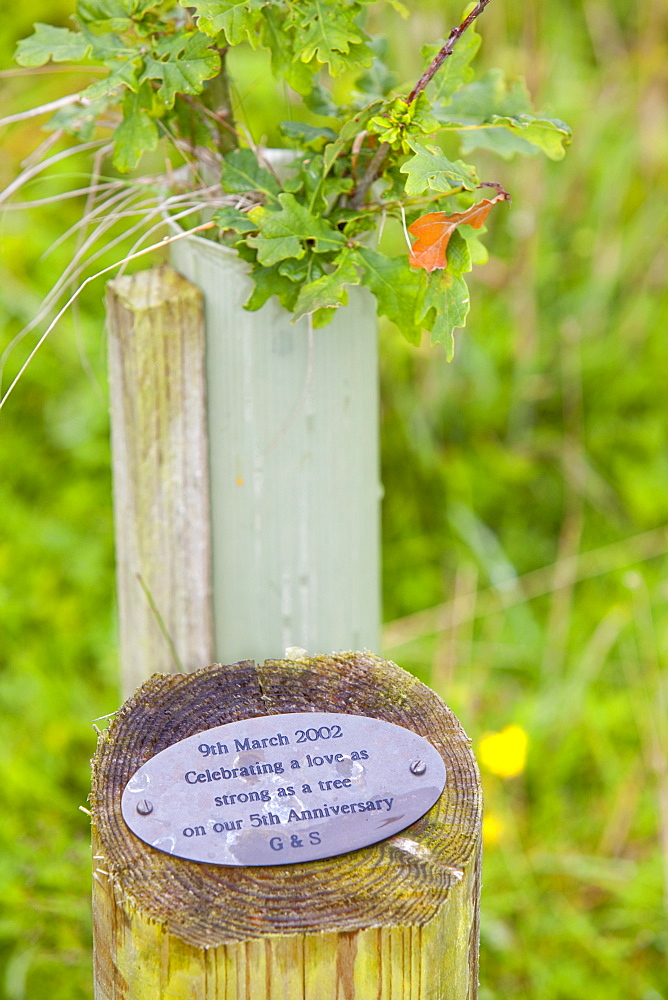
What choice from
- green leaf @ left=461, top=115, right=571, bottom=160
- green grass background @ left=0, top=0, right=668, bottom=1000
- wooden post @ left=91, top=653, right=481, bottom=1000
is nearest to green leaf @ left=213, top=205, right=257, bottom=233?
green leaf @ left=461, top=115, right=571, bottom=160

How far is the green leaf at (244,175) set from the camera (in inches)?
50.9

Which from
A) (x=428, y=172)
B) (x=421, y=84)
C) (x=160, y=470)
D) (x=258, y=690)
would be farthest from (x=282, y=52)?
(x=258, y=690)

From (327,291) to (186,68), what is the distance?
316 mm

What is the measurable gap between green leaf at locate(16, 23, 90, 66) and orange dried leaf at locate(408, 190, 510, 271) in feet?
1.55

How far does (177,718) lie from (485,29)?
2.54 meters

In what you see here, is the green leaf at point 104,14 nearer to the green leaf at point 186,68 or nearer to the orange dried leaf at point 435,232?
the green leaf at point 186,68

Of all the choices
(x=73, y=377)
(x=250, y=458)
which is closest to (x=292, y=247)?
(x=250, y=458)

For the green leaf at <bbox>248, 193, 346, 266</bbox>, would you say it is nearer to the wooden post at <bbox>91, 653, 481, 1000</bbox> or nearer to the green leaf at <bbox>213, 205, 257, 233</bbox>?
the green leaf at <bbox>213, 205, 257, 233</bbox>

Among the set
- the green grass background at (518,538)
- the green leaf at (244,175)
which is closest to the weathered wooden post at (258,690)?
the green leaf at (244,175)

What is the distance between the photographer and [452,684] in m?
2.33

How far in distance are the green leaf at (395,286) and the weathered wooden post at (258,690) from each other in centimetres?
15

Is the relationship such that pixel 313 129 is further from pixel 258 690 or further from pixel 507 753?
pixel 507 753

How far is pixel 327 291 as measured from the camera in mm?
1170

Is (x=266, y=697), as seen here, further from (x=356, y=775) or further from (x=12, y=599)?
(x=12, y=599)
